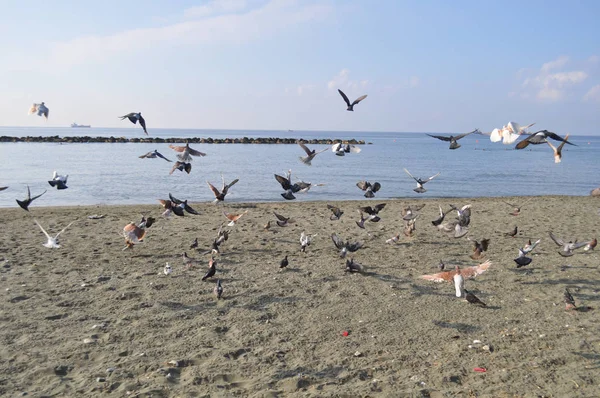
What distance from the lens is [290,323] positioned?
6527 millimetres

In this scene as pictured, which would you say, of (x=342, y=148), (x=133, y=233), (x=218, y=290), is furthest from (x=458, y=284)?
(x=133, y=233)

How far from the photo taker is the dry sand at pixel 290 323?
490 cm

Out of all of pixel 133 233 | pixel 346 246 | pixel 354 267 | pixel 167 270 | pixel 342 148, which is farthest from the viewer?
pixel 342 148

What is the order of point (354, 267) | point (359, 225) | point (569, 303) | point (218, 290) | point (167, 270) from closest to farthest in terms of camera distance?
point (569, 303), point (218, 290), point (167, 270), point (354, 267), point (359, 225)

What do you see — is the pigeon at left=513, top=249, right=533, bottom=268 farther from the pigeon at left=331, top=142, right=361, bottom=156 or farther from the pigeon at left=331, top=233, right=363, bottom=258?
the pigeon at left=331, top=142, right=361, bottom=156

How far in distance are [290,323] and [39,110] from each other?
24.5 ft

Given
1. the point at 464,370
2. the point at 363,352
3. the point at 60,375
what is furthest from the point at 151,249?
the point at 464,370

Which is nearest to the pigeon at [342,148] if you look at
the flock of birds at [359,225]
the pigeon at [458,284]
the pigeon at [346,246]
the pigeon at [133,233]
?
the flock of birds at [359,225]

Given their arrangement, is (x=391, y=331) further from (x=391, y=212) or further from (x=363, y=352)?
(x=391, y=212)

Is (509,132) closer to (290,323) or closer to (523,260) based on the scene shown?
(523,260)

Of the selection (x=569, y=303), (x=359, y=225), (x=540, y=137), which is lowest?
(x=569, y=303)

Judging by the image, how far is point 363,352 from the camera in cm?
563

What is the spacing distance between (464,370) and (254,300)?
3.27 m

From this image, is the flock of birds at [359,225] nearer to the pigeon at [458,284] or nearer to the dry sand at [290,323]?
the pigeon at [458,284]
